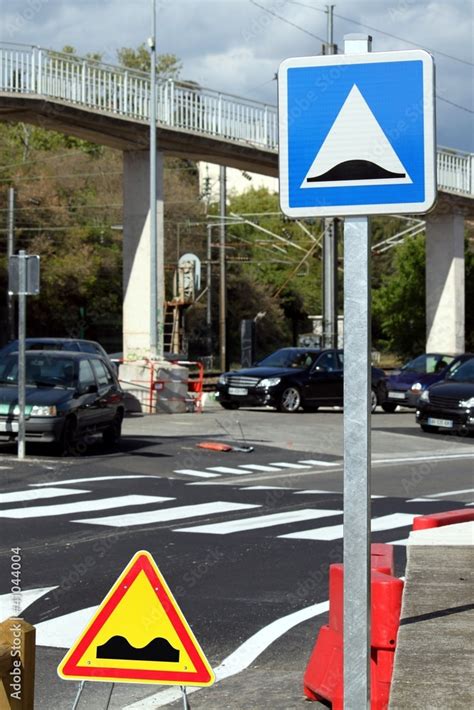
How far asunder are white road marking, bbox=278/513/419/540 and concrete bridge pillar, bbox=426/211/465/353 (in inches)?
1053

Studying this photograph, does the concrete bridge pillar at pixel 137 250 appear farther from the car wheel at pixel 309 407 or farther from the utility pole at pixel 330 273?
the utility pole at pixel 330 273

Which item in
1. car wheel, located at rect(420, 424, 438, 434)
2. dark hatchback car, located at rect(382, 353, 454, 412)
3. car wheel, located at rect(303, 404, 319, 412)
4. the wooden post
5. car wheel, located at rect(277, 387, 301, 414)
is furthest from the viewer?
dark hatchback car, located at rect(382, 353, 454, 412)

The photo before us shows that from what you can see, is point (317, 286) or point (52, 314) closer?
point (52, 314)

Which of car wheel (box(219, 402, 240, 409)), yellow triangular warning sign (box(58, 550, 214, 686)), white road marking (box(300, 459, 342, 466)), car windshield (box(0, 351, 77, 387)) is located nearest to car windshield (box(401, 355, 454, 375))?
car wheel (box(219, 402, 240, 409))

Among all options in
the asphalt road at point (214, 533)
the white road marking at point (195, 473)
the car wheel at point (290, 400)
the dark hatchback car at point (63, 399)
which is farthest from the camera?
the car wheel at point (290, 400)

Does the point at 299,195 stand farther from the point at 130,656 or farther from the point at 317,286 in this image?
the point at 317,286

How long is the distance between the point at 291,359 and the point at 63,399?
43.6ft

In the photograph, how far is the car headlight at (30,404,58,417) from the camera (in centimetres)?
1934

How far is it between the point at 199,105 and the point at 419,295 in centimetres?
2584

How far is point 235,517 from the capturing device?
44.3 ft

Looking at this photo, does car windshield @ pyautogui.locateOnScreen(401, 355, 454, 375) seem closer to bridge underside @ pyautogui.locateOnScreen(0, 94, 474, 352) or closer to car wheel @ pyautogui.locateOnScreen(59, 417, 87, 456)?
bridge underside @ pyautogui.locateOnScreen(0, 94, 474, 352)

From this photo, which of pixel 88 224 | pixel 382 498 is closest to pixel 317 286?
pixel 88 224

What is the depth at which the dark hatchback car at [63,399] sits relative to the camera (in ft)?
63.4

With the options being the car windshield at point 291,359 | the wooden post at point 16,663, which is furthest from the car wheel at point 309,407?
the wooden post at point 16,663
